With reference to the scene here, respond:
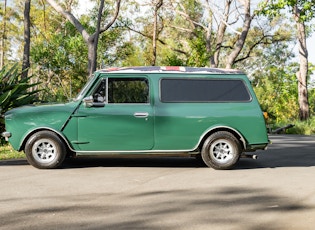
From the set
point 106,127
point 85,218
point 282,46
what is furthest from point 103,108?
point 282,46

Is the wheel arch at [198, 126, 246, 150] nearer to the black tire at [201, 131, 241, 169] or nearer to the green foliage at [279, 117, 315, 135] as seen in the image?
the black tire at [201, 131, 241, 169]

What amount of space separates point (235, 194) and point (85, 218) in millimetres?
2432

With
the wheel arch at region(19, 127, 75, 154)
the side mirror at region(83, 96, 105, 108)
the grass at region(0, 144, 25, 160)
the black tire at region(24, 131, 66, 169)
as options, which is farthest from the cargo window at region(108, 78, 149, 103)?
the grass at region(0, 144, 25, 160)

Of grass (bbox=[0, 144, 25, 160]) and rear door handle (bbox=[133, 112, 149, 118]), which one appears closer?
rear door handle (bbox=[133, 112, 149, 118])

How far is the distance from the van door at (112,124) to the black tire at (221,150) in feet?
3.48

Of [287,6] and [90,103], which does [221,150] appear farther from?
[287,6]

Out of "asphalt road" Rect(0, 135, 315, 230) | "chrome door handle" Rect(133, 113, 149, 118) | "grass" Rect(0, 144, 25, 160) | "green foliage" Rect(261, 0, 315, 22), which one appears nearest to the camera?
"asphalt road" Rect(0, 135, 315, 230)

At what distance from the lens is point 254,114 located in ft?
30.3

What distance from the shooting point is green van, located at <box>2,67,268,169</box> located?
8938 mm

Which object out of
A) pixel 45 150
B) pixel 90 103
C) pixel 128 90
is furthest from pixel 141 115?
pixel 45 150

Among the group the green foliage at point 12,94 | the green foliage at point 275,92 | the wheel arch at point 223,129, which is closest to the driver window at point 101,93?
the wheel arch at point 223,129

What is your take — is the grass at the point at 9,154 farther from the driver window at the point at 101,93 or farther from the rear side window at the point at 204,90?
the rear side window at the point at 204,90

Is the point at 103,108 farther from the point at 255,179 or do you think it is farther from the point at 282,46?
the point at 282,46

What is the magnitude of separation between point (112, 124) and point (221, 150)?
Result: 2096 mm
